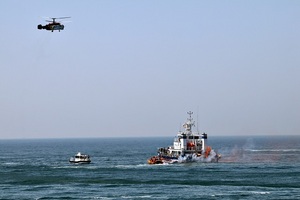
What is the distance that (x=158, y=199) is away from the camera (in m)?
86.1

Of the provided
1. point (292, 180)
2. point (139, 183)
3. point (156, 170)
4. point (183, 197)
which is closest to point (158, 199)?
point (183, 197)

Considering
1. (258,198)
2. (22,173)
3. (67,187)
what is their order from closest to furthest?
(258,198)
(67,187)
(22,173)

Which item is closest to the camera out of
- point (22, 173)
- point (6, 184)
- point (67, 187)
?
point (67, 187)

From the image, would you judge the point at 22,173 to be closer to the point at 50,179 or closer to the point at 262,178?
the point at 50,179

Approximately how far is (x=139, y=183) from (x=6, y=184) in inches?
871

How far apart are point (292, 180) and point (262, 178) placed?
6068 mm

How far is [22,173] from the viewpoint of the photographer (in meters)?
132

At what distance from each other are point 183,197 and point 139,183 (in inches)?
741

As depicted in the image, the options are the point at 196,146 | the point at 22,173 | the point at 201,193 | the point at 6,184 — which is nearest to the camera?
the point at 201,193

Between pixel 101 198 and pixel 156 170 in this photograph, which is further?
pixel 156 170

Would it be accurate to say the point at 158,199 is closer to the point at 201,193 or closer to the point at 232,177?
the point at 201,193

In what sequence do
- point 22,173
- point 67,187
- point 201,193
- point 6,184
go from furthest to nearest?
1. point 22,173
2. point 6,184
3. point 67,187
4. point 201,193

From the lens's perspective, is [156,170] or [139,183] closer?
[139,183]

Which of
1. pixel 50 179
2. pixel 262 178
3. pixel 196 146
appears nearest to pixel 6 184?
pixel 50 179
